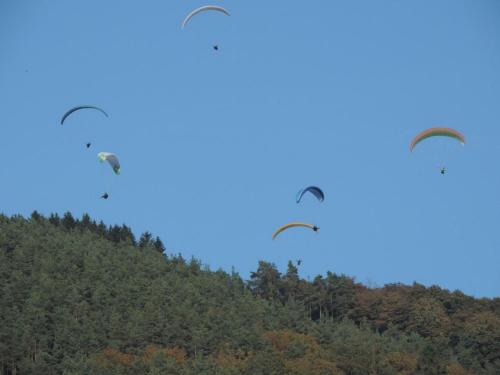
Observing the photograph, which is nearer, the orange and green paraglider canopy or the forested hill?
the orange and green paraglider canopy

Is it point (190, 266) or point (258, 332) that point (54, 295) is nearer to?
point (258, 332)

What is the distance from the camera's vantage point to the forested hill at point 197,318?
8475cm

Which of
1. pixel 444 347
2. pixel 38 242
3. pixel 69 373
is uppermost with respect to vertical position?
pixel 38 242

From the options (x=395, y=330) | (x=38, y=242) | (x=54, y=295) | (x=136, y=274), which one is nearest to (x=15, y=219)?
(x=38, y=242)

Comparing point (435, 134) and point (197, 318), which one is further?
point (197, 318)

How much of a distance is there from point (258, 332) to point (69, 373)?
21.6m

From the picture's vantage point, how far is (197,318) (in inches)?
3765

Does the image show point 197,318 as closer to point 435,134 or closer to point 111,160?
point 111,160

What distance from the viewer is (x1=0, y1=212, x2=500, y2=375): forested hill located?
278 feet

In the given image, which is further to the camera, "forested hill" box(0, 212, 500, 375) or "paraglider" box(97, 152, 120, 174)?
"forested hill" box(0, 212, 500, 375)

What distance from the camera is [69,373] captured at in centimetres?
7694

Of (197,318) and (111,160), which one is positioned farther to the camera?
(197,318)

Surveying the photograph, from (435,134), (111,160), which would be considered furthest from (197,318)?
(435,134)

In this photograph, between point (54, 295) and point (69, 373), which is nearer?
point (69, 373)
